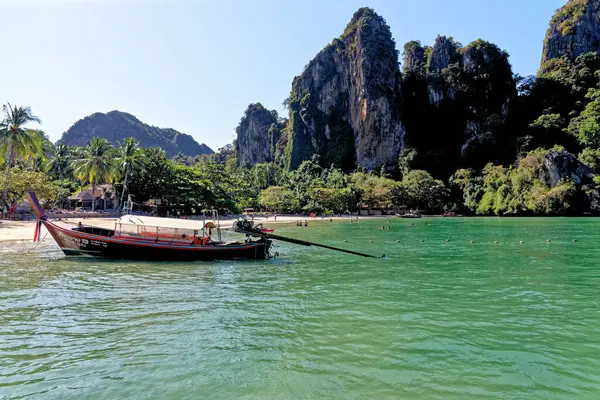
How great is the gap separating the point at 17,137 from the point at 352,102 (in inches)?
3476

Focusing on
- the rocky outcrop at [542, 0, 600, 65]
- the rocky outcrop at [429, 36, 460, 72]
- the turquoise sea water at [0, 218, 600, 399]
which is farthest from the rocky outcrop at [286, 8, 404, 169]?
the turquoise sea water at [0, 218, 600, 399]

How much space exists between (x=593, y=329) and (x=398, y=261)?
11.7 meters

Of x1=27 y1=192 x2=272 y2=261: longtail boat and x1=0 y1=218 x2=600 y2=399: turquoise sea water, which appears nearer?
x1=0 y1=218 x2=600 y2=399: turquoise sea water

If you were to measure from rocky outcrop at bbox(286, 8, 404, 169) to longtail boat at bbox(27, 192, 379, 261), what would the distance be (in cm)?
8962

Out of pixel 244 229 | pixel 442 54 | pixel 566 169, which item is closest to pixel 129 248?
pixel 244 229

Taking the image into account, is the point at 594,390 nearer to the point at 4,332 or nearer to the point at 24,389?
the point at 24,389

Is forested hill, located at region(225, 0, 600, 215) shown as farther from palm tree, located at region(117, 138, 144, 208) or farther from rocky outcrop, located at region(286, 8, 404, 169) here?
palm tree, located at region(117, 138, 144, 208)

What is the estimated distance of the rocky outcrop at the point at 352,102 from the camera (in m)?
106

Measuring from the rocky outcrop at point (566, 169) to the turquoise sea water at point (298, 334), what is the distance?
67595 mm

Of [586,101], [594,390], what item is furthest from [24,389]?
[586,101]

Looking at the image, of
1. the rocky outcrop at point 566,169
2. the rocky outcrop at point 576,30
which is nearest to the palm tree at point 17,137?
the rocky outcrop at point 566,169

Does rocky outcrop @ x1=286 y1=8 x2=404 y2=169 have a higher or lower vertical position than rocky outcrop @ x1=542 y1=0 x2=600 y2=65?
lower

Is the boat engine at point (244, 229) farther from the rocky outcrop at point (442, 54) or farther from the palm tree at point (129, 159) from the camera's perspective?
the rocky outcrop at point (442, 54)

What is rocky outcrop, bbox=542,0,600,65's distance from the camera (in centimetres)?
10119
